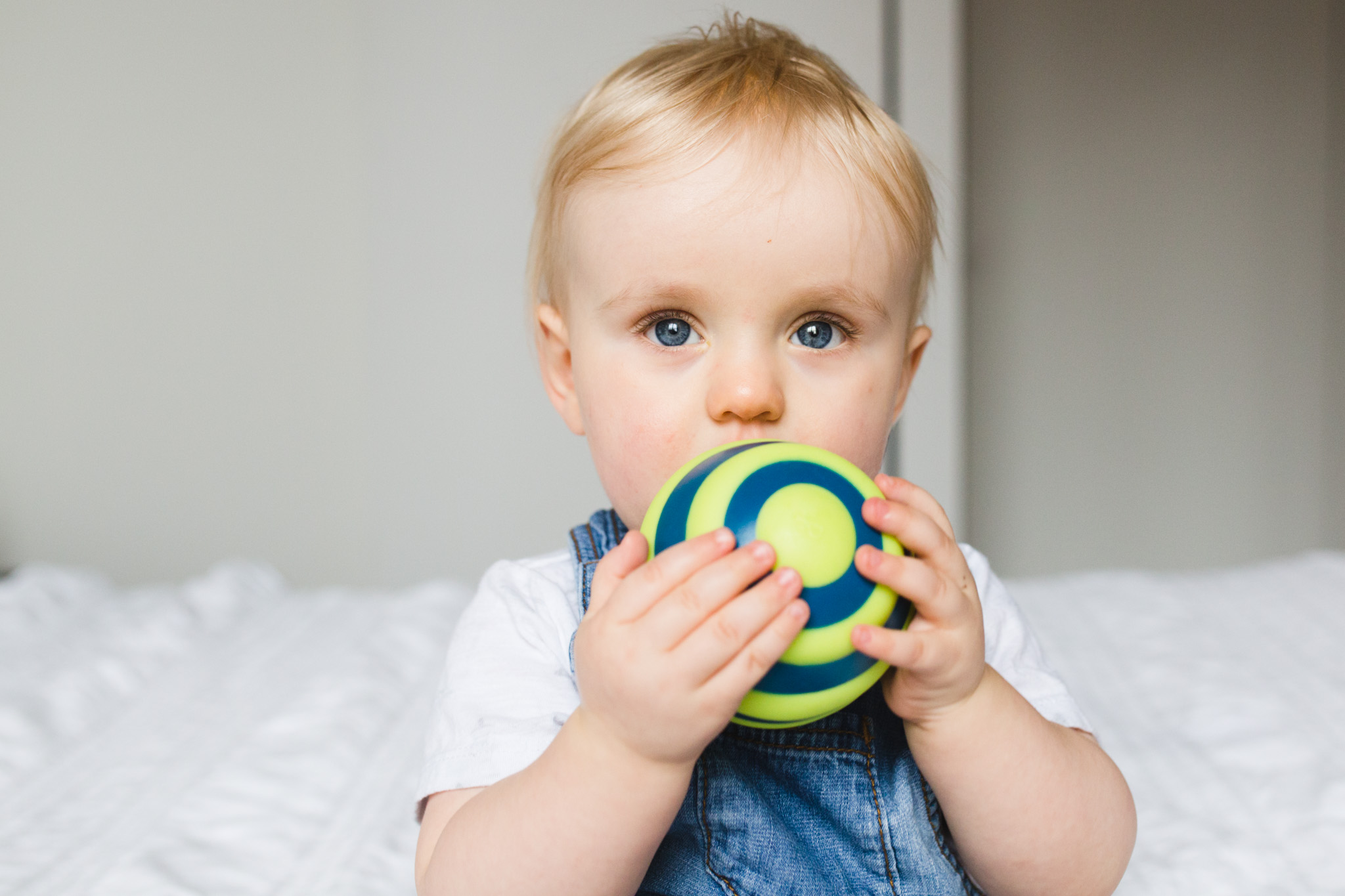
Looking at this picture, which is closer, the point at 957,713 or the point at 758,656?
the point at 758,656

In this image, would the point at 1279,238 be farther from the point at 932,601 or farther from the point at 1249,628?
the point at 932,601

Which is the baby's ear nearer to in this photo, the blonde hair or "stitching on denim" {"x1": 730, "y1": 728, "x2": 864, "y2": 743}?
the blonde hair

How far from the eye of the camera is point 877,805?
33.1 inches

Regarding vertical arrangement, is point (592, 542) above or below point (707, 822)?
above

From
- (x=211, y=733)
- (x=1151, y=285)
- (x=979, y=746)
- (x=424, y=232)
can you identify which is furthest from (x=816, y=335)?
(x=1151, y=285)

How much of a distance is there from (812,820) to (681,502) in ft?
1.10

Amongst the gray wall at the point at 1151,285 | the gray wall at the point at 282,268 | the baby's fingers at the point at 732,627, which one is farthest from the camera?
the gray wall at the point at 1151,285

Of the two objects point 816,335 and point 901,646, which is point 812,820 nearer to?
point 901,646

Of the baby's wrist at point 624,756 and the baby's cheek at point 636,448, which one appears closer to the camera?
the baby's wrist at point 624,756

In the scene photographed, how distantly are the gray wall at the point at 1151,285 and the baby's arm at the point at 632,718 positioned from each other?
261 centimetres

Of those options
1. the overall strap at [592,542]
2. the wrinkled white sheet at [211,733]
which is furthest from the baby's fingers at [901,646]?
the wrinkled white sheet at [211,733]

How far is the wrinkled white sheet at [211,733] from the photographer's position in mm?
958

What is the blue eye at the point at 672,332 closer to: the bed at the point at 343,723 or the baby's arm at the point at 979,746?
the baby's arm at the point at 979,746

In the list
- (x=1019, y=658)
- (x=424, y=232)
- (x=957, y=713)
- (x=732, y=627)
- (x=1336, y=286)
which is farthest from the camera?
(x=1336, y=286)
